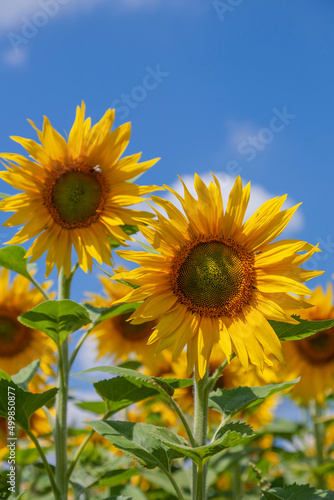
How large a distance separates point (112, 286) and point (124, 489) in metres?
1.31

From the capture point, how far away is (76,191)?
3.07m

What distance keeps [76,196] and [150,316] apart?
107 centimetres

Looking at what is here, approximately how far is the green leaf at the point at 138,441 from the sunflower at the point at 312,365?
2.16m

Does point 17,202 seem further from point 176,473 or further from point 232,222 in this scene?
point 176,473

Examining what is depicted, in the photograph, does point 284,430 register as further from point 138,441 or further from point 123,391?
point 138,441

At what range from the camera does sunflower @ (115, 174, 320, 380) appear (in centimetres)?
220

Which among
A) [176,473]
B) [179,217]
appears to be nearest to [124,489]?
[176,473]

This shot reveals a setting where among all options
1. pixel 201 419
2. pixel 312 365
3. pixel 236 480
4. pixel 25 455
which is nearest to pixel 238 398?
pixel 201 419

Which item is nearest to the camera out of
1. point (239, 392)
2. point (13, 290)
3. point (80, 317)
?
point (239, 392)

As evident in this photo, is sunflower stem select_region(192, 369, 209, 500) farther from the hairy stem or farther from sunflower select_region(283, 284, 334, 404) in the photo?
sunflower select_region(283, 284, 334, 404)

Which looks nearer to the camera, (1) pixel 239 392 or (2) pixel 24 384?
(1) pixel 239 392

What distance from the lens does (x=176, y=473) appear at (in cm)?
406

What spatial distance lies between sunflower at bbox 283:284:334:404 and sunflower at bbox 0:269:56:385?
68.4 inches

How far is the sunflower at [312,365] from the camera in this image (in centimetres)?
432
